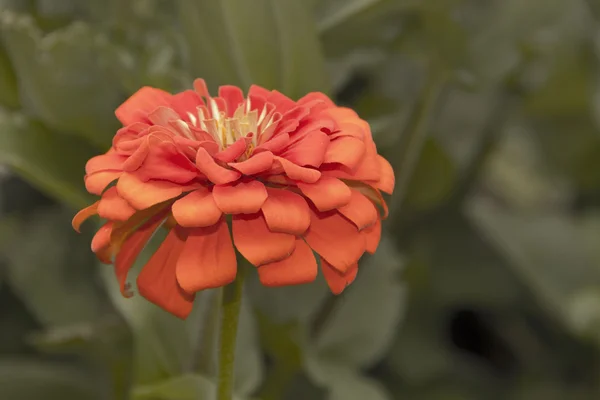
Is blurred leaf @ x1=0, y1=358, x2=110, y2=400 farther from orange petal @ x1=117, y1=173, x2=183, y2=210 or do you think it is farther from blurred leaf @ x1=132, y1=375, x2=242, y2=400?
orange petal @ x1=117, y1=173, x2=183, y2=210

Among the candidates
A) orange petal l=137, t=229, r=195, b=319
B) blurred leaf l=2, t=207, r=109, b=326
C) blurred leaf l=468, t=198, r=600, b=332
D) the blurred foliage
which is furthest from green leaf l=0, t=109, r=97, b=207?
blurred leaf l=468, t=198, r=600, b=332

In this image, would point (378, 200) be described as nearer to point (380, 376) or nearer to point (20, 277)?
point (20, 277)

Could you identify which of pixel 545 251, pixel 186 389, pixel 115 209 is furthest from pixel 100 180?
pixel 545 251

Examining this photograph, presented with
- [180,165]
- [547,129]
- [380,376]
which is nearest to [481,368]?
[380,376]

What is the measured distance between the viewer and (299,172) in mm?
260

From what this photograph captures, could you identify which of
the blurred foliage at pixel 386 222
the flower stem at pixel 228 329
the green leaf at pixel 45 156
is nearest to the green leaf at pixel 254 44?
the blurred foliage at pixel 386 222

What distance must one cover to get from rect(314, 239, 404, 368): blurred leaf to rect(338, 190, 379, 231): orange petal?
0.96 ft

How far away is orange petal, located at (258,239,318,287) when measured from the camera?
0.89 ft

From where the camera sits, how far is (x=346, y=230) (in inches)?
11.2

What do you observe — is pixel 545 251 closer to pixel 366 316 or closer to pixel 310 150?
pixel 366 316

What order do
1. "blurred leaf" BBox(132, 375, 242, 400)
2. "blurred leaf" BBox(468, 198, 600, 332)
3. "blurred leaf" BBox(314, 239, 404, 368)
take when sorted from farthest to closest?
"blurred leaf" BBox(468, 198, 600, 332), "blurred leaf" BBox(314, 239, 404, 368), "blurred leaf" BBox(132, 375, 242, 400)

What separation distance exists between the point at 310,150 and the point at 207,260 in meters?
0.05

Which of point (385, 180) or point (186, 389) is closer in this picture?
point (385, 180)

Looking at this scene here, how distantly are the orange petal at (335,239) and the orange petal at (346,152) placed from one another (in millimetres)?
23
